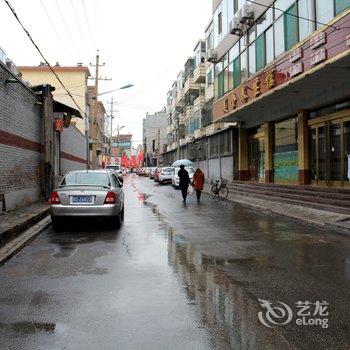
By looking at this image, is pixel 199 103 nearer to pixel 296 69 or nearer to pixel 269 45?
pixel 269 45

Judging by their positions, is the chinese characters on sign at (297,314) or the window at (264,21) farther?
the window at (264,21)

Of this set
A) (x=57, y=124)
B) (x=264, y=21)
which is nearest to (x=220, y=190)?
(x=264, y=21)

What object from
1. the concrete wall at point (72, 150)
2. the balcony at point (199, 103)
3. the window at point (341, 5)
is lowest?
the concrete wall at point (72, 150)

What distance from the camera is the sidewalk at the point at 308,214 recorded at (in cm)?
1182

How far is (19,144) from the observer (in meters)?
15.9

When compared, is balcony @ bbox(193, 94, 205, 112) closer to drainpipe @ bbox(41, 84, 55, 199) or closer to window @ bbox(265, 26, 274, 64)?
window @ bbox(265, 26, 274, 64)

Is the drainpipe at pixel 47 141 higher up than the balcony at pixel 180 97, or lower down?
lower down

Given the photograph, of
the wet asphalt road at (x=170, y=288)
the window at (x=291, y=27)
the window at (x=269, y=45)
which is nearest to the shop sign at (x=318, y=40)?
the window at (x=291, y=27)

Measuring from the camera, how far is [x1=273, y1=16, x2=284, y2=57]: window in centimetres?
1984

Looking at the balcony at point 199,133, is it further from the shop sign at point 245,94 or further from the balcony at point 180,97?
the shop sign at point 245,94

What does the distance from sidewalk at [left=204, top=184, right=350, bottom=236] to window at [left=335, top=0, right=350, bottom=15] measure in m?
6.32

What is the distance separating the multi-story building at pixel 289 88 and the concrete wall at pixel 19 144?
944 centimetres

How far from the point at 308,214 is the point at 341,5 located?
662cm

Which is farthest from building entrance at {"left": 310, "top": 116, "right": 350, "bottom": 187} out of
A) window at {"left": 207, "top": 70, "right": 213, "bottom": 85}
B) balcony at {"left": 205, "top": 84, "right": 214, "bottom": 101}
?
window at {"left": 207, "top": 70, "right": 213, "bottom": 85}
